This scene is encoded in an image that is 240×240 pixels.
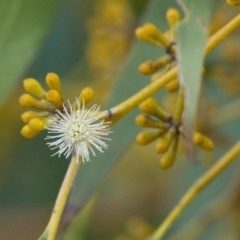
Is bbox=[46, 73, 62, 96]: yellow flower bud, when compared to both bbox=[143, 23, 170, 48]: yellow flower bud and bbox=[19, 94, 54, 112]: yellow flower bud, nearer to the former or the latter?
bbox=[19, 94, 54, 112]: yellow flower bud

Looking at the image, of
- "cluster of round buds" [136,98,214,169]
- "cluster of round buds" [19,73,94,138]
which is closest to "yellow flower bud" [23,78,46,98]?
"cluster of round buds" [19,73,94,138]

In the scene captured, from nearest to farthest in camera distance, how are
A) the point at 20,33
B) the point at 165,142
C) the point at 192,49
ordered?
the point at 192,49
the point at 165,142
the point at 20,33

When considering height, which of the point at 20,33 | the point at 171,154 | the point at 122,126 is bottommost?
the point at 171,154

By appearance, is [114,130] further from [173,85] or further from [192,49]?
[192,49]

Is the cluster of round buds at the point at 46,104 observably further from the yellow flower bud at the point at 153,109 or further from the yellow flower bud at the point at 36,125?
the yellow flower bud at the point at 153,109

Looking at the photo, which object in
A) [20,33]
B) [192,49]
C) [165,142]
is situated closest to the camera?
[192,49]

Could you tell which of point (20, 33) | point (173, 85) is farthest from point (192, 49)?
point (20, 33)

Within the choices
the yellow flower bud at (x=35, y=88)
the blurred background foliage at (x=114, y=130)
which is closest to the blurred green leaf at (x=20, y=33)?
the blurred background foliage at (x=114, y=130)
